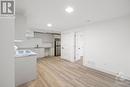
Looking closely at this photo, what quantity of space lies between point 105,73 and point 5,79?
3.83m

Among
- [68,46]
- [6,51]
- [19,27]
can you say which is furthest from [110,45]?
[6,51]

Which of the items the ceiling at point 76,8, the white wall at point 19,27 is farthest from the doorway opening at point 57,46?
the white wall at point 19,27

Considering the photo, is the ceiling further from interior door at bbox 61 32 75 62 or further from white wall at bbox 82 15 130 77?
interior door at bbox 61 32 75 62

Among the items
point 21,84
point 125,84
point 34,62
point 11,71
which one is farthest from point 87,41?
point 11,71

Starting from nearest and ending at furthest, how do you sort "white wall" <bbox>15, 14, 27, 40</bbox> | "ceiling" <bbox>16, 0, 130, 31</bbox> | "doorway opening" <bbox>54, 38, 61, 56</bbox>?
"ceiling" <bbox>16, 0, 130, 31</bbox> → "white wall" <bbox>15, 14, 27, 40</bbox> → "doorway opening" <bbox>54, 38, 61, 56</bbox>

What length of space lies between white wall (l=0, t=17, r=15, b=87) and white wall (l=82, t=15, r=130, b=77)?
354 cm

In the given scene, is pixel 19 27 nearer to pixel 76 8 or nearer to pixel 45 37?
pixel 76 8

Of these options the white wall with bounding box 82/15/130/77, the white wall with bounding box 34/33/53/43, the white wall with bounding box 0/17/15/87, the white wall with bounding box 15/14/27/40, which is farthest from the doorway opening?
the white wall with bounding box 0/17/15/87

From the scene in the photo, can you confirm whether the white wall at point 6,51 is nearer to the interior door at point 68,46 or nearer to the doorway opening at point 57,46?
the interior door at point 68,46

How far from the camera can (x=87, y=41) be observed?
5.17 m


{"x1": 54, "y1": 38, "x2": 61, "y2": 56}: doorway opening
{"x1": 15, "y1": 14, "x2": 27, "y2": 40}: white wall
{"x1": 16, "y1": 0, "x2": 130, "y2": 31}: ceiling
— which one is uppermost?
{"x1": 16, "y1": 0, "x2": 130, "y2": 31}: ceiling

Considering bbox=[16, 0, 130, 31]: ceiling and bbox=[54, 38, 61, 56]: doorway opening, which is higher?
bbox=[16, 0, 130, 31]: ceiling

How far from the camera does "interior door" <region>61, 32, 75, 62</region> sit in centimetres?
643

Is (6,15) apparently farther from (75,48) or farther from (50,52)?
(50,52)
